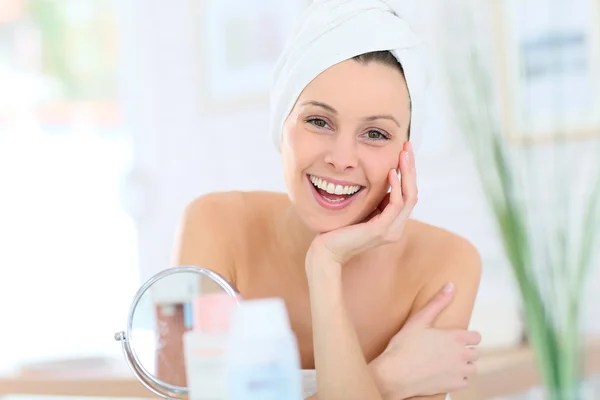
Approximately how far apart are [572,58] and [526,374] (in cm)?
48

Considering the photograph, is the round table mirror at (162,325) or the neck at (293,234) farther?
the neck at (293,234)

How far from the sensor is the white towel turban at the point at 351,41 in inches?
32.1

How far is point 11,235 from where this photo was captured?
2.17 metres

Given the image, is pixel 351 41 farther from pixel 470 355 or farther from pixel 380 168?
pixel 470 355

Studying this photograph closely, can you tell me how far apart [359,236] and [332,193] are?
56mm

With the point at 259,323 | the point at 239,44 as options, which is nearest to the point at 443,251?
the point at 259,323

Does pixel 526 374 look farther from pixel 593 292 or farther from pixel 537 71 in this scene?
pixel 537 71

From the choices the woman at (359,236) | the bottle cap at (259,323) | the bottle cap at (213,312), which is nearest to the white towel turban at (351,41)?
the woman at (359,236)

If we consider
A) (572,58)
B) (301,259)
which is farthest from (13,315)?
(572,58)

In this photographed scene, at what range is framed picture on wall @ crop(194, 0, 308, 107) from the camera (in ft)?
4.17

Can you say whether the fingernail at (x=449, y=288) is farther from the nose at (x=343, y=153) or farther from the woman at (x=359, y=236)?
the nose at (x=343, y=153)

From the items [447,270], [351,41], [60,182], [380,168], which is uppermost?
[60,182]

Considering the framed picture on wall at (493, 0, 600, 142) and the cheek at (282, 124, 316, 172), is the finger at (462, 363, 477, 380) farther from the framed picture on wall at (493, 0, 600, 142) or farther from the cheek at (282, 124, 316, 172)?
the framed picture on wall at (493, 0, 600, 142)

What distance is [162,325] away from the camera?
0.83 meters
